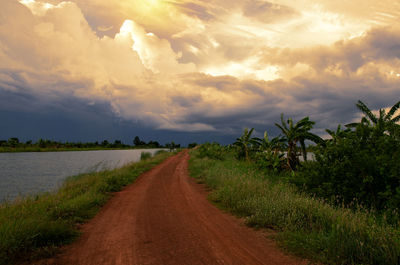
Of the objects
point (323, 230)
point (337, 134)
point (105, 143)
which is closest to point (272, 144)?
point (337, 134)

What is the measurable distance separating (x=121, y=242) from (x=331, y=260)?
14.2 feet

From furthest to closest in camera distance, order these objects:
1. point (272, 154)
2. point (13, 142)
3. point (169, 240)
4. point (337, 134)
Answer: point (13, 142) < point (272, 154) < point (337, 134) < point (169, 240)

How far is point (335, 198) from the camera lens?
953 cm

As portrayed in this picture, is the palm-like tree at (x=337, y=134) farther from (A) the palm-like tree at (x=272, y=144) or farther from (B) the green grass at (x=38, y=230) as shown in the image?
(B) the green grass at (x=38, y=230)

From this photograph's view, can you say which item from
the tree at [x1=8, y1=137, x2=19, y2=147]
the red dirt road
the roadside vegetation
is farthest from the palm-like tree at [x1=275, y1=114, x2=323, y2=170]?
the tree at [x1=8, y1=137, x2=19, y2=147]

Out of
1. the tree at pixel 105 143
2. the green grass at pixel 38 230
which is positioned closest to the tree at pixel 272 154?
the green grass at pixel 38 230

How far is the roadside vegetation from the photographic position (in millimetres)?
4508

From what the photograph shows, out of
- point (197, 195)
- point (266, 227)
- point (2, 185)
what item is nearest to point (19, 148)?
point (2, 185)

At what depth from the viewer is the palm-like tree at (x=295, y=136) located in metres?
15.0

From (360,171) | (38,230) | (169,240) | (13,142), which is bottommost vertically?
(169,240)

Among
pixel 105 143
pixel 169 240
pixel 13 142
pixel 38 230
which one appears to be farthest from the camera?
pixel 105 143

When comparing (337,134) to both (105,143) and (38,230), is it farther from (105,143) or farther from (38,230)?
(105,143)

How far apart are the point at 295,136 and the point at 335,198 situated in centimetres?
636

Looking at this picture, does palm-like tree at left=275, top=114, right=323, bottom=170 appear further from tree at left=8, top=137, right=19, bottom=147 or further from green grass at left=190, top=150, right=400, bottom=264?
tree at left=8, top=137, right=19, bottom=147
